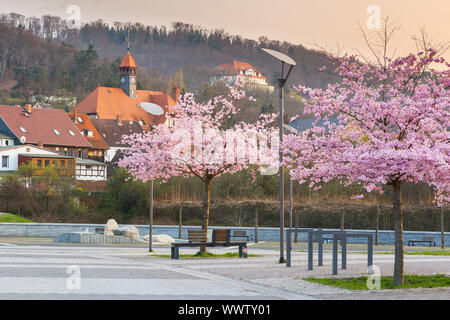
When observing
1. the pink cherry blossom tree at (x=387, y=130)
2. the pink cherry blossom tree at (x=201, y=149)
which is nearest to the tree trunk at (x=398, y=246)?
the pink cherry blossom tree at (x=387, y=130)

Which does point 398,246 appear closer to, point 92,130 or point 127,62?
point 92,130

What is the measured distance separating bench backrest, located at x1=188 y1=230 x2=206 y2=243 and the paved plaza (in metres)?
0.97

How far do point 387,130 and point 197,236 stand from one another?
9.19 meters

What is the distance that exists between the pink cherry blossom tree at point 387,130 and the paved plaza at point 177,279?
2399 mm

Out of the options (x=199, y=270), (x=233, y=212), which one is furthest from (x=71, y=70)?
(x=199, y=270)

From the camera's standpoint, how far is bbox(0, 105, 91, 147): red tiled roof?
265 ft

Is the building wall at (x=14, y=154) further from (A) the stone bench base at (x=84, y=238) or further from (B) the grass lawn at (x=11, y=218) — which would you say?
(A) the stone bench base at (x=84, y=238)

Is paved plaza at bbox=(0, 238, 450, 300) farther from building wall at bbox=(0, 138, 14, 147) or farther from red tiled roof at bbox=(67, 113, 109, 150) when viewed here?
red tiled roof at bbox=(67, 113, 109, 150)

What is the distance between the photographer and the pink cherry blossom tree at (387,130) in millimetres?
14125

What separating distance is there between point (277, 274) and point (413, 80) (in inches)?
221

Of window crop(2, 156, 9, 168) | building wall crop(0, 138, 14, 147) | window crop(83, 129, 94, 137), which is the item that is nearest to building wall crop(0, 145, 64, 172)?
window crop(2, 156, 9, 168)

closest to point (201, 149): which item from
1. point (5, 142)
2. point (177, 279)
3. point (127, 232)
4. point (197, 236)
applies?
point (197, 236)

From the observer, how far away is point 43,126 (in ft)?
272
